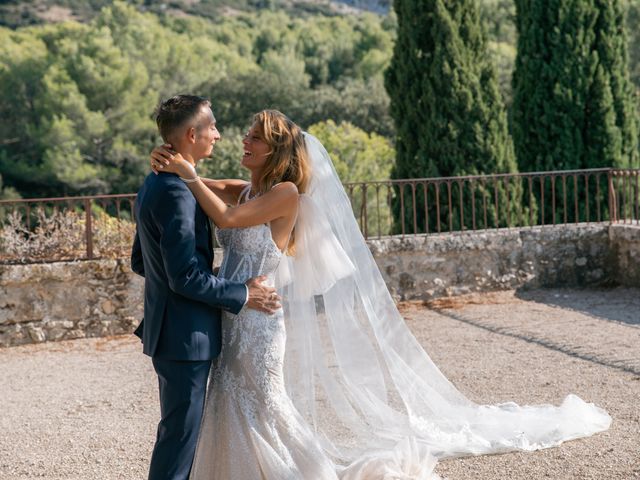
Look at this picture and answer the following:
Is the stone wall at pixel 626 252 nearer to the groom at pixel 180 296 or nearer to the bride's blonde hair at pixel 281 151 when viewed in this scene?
the bride's blonde hair at pixel 281 151

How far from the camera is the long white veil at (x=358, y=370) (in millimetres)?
3996

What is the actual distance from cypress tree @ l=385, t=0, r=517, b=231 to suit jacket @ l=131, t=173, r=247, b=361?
930 centimetres

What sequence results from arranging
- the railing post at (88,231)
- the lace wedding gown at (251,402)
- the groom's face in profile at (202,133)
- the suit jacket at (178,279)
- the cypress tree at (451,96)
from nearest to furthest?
1. the suit jacket at (178,279)
2. the groom's face in profile at (202,133)
3. the lace wedding gown at (251,402)
4. the railing post at (88,231)
5. the cypress tree at (451,96)

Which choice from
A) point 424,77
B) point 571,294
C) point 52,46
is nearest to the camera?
point 571,294

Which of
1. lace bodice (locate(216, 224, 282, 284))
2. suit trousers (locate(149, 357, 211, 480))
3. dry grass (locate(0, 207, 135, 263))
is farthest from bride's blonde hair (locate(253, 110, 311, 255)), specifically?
dry grass (locate(0, 207, 135, 263))

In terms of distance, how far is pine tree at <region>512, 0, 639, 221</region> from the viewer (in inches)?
527

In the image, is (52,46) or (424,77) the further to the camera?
(52,46)

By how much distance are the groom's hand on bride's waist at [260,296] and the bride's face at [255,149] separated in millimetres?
466

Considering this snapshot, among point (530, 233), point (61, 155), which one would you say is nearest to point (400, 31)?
point (530, 233)

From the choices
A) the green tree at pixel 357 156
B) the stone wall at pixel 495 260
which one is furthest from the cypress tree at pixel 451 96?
the green tree at pixel 357 156

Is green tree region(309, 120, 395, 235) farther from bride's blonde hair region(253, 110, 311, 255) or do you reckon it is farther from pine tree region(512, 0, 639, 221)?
bride's blonde hair region(253, 110, 311, 255)

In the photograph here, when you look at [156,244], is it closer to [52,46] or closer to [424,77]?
[424,77]

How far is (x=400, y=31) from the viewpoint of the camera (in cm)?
1307

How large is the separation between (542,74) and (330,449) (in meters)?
10.6
